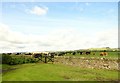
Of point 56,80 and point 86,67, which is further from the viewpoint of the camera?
point 86,67

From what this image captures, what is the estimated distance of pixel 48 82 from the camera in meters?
33.4

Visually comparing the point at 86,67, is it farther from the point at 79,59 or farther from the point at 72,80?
the point at 72,80

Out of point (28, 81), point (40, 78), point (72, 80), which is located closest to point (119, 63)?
point (72, 80)

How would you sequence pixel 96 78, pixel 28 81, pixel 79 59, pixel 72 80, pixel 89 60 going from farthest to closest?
pixel 79 59 → pixel 89 60 → pixel 96 78 → pixel 72 80 → pixel 28 81

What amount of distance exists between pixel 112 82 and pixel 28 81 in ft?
41.3

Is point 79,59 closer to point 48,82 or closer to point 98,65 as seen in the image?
point 98,65

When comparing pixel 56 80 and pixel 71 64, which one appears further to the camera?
pixel 71 64

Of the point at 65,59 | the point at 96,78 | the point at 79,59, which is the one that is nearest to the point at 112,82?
the point at 96,78

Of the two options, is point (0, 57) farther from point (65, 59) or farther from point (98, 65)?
point (98, 65)

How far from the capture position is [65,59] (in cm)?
6581

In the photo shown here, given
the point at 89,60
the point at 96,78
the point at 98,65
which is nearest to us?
the point at 96,78

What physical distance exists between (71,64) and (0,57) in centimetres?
1949

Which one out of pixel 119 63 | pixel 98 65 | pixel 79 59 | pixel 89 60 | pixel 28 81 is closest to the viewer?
pixel 28 81

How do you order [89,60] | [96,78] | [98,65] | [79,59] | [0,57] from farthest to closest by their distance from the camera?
[0,57]
[79,59]
[89,60]
[98,65]
[96,78]
